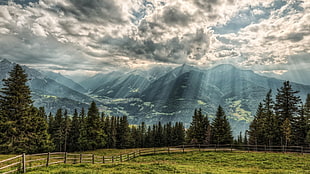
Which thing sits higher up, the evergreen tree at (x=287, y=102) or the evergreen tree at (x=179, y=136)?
the evergreen tree at (x=287, y=102)

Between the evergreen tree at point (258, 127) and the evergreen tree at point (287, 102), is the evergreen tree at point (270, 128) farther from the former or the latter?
the evergreen tree at point (287, 102)

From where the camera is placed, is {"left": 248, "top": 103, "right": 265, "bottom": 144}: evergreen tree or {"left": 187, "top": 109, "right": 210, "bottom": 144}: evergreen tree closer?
{"left": 248, "top": 103, "right": 265, "bottom": 144}: evergreen tree

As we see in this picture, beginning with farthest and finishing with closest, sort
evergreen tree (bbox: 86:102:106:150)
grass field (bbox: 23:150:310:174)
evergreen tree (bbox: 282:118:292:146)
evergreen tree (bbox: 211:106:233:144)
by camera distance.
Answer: evergreen tree (bbox: 86:102:106:150), evergreen tree (bbox: 211:106:233:144), evergreen tree (bbox: 282:118:292:146), grass field (bbox: 23:150:310:174)

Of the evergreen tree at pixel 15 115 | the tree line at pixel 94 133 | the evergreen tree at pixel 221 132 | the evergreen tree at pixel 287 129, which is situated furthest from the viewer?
the tree line at pixel 94 133

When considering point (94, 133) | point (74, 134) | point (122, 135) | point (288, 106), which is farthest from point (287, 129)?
point (74, 134)

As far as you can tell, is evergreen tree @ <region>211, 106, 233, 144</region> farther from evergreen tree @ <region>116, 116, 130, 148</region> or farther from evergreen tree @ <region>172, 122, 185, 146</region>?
evergreen tree @ <region>116, 116, 130, 148</region>

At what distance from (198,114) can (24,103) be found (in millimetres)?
50393

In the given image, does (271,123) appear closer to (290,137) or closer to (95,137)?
(290,137)


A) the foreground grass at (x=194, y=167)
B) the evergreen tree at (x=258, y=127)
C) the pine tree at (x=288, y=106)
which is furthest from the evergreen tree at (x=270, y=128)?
the foreground grass at (x=194, y=167)

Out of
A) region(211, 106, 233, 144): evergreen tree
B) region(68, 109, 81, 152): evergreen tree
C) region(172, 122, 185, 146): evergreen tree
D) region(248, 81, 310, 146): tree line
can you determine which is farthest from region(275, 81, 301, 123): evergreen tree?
region(68, 109, 81, 152): evergreen tree

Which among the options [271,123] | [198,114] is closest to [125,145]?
[198,114]

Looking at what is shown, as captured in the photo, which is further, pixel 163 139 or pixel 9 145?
pixel 163 139

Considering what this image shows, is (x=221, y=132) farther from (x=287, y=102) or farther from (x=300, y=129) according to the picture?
(x=287, y=102)

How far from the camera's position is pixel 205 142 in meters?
61.7
